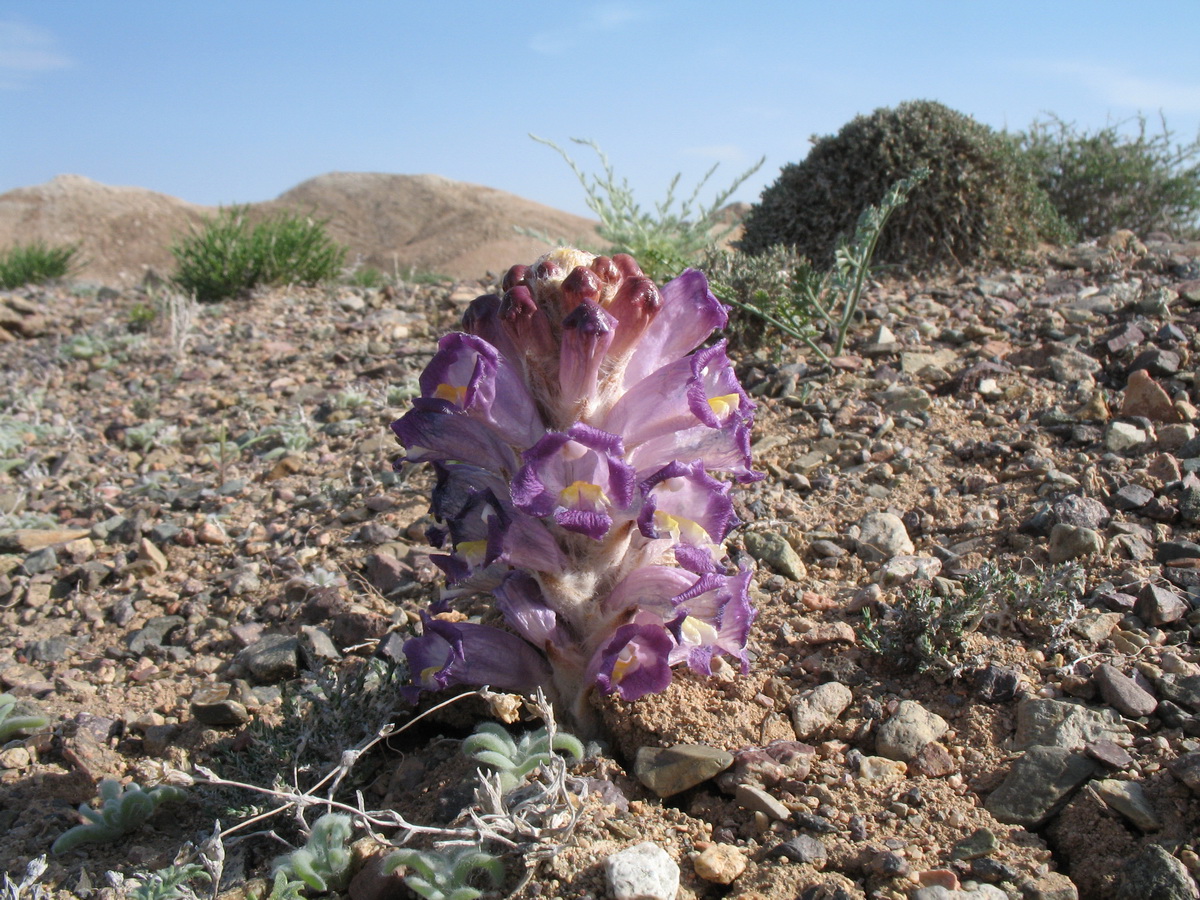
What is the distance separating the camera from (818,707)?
111 inches

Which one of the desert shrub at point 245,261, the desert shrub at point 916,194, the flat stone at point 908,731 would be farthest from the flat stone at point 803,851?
the desert shrub at point 245,261

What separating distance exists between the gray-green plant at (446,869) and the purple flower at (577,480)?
0.83m

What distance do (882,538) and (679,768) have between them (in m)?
1.58

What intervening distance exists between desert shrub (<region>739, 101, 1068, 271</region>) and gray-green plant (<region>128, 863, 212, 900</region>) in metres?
6.37

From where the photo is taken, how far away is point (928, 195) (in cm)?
734

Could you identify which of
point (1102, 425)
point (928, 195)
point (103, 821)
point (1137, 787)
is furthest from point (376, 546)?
point (928, 195)

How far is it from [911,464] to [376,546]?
8.43ft

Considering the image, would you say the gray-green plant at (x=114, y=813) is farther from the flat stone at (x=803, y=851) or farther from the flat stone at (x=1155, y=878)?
the flat stone at (x=1155, y=878)

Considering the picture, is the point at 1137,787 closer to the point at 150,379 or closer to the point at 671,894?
the point at 671,894

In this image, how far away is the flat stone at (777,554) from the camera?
3.59 m

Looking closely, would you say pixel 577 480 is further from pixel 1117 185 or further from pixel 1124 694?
pixel 1117 185

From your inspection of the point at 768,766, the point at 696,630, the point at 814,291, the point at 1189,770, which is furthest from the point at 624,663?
the point at 814,291

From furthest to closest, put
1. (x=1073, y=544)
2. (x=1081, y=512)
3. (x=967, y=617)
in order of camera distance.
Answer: (x=1081, y=512) < (x=1073, y=544) < (x=967, y=617)

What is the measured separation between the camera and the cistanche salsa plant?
2.42 m
